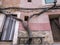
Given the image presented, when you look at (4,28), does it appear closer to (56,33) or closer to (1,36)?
(1,36)

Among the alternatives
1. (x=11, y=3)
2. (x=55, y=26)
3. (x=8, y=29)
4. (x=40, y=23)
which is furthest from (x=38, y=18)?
(x=11, y=3)

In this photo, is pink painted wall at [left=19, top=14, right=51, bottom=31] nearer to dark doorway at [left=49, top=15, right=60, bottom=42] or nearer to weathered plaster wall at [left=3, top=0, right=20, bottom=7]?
dark doorway at [left=49, top=15, right=60, bottom=42]

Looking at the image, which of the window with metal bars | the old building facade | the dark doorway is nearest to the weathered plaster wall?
the old building facade

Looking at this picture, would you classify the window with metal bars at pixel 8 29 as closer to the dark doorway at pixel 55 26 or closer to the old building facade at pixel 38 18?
the old building facade at pixel 38 18

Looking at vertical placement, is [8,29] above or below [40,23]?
below

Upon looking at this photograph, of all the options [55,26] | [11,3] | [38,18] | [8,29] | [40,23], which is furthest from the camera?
[11,3]

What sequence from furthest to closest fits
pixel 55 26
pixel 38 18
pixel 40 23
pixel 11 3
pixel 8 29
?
pixel 11 3 < pixel 55 26 < pixel 38 18 < pixel 40 23 < pixel 8 29

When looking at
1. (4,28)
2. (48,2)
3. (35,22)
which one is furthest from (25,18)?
(48,2)

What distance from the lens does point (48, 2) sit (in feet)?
15.2

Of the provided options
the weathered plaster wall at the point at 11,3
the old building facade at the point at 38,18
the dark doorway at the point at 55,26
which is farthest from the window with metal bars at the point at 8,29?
the dark doorway at the point at 55,26

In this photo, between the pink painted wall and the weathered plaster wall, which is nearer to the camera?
the pink painted wall

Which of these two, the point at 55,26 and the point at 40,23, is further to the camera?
the point at 55,26

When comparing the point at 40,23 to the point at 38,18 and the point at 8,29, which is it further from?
the point at 8,29

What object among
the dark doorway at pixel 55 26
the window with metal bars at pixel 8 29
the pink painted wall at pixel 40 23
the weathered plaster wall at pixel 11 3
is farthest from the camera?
the weathered plaster wall at pixel 11 3
